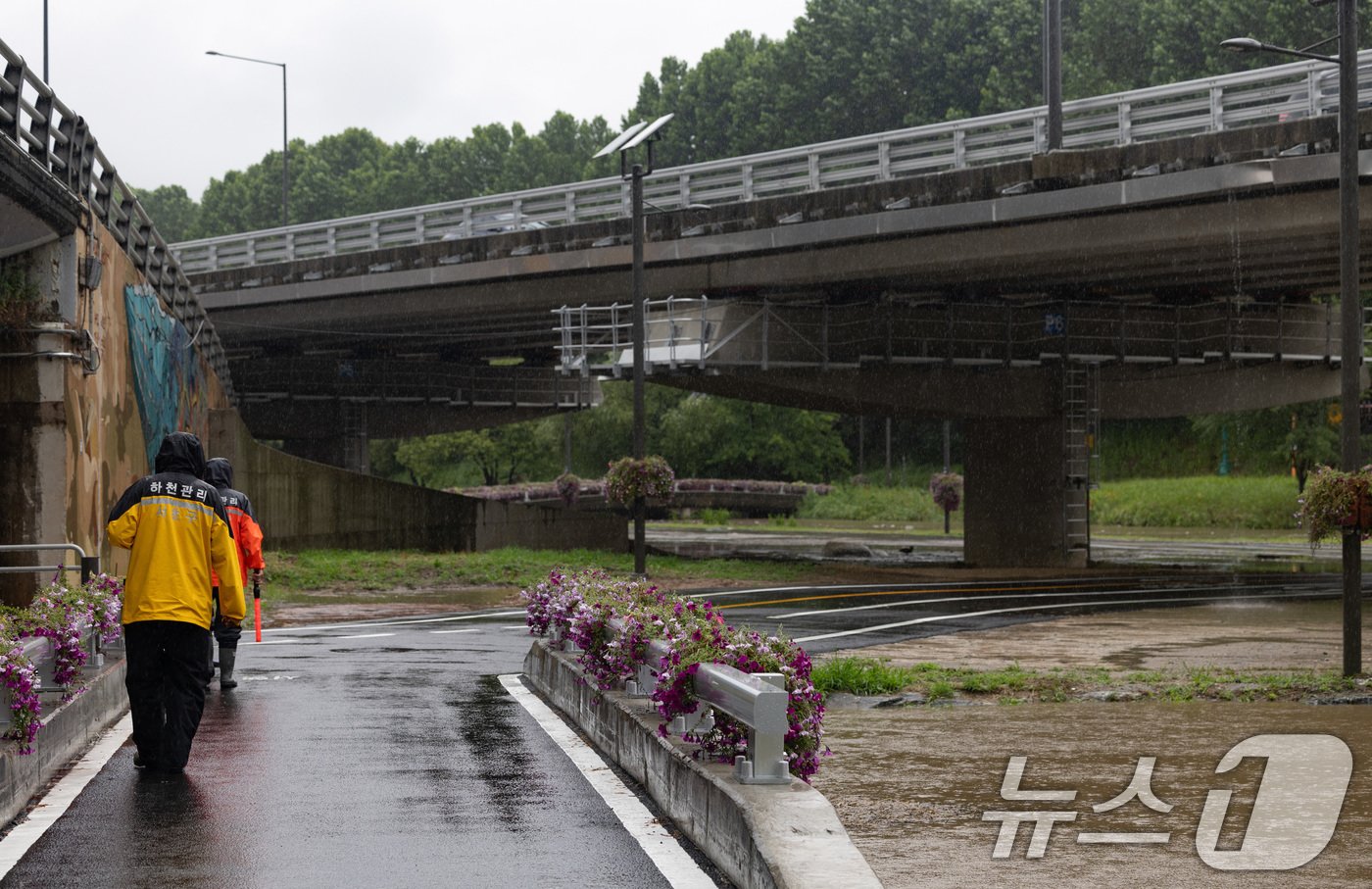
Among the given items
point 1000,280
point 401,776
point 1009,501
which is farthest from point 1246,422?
point 401,776

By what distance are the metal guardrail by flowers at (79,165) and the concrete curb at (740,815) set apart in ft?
35.9

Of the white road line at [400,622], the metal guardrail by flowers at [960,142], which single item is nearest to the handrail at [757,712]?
the white road line at [400,622]

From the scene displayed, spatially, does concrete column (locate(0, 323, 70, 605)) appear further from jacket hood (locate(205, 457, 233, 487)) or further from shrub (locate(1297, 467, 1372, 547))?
shrub (locate(1297, 467, 1372, 547))

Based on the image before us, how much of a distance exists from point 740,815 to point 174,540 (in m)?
4.22

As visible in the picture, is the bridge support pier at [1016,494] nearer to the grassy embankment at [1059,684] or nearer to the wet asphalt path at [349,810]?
the grassy embankment at [1059,684]

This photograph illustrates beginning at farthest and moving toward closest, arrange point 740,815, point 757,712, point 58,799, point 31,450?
point 31,450
point 58,799
point 757,712
point 740,815

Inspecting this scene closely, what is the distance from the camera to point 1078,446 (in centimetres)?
4050

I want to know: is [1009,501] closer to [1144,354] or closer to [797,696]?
[1144,354]

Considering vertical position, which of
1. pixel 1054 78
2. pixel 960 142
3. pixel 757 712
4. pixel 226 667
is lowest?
pixel 226 667

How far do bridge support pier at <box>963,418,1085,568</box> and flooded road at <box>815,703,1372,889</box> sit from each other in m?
Result: 26.9

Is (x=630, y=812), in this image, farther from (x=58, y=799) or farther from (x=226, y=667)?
(x=226, y=667)

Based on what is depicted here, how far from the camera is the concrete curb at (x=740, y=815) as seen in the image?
19.6ft

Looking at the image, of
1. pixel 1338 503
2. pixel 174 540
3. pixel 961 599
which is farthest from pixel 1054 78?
pixel 174 540

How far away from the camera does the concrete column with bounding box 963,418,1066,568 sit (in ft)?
134
